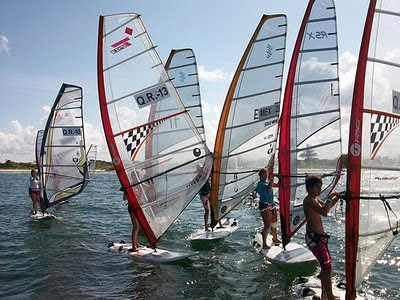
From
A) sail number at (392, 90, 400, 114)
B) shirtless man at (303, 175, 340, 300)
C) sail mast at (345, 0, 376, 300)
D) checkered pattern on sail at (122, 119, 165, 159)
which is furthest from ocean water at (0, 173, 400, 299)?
sail number at (392, 90, 400, 114)

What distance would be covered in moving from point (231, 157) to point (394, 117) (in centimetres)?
474

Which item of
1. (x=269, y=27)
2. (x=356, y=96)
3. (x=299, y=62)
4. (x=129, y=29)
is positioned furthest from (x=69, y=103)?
(x=356, y=96)

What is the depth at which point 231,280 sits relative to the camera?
6961 millimetres

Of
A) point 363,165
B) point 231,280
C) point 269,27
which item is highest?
point 269,27

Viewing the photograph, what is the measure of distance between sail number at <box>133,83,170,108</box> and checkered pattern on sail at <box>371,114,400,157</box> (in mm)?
4363

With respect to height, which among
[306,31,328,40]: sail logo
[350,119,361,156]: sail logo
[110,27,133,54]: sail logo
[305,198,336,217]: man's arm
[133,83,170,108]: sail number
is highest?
[306,31,328,40]: sail logo

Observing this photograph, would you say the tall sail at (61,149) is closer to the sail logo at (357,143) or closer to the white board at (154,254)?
the white board at (154,254)

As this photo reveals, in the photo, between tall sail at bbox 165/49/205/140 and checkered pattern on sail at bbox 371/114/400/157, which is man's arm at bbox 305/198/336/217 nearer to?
checkered pattern on sail at bbox 371/114/400/157

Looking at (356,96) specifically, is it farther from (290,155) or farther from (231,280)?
(231,280)

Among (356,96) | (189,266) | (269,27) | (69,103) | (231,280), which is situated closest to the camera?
(356,96)

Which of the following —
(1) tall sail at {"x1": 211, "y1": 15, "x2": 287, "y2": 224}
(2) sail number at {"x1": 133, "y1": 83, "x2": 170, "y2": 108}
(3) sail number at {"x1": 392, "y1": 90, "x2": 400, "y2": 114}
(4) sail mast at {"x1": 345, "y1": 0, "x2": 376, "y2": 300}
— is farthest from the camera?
(1) tall sail at {"x1": 211, "y1": 15, "x2": 287, "y2": 224}

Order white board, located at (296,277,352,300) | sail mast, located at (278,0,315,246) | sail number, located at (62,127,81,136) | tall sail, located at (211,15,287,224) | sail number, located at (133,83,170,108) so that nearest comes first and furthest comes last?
1. white board, located at (296,277,352,300)
2. sail mast, located at (278,0,315,246)
3. sail number, located at (133,83,170,108)
4. tall sail, located at (211,15,287,224)
5. sail number, located at (62,127,81,136)

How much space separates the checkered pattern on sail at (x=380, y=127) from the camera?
487 cm

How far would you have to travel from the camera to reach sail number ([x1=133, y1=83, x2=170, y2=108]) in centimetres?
801
